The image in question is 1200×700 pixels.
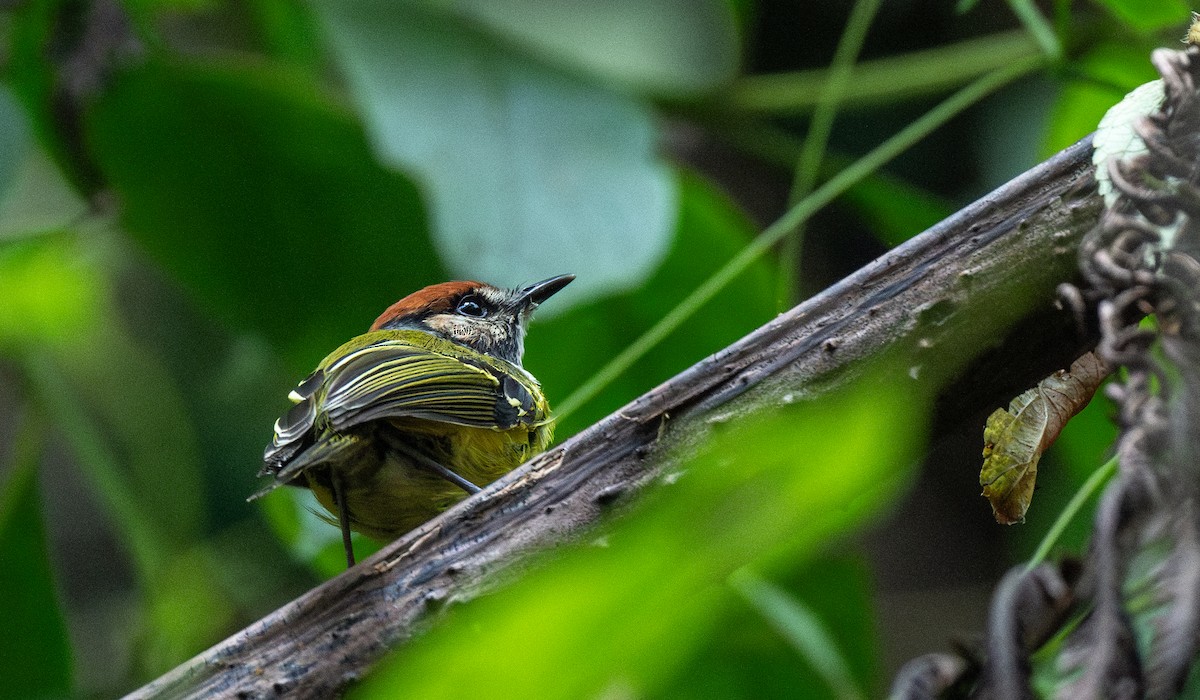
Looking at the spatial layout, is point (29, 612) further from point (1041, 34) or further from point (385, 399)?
point (1041, 34)

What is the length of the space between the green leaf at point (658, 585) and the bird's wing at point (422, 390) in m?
1.08

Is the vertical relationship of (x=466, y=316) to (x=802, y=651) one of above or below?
above

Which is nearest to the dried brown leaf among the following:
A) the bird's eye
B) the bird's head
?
the bird's head

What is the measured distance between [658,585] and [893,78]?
8.34ft

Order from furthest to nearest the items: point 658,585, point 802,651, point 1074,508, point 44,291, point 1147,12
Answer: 1. point 44,291
2. point 802,651
3. point 1147,12
4. point 1074,508
5. point 658,585

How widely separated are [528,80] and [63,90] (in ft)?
4.11

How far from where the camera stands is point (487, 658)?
0.66m

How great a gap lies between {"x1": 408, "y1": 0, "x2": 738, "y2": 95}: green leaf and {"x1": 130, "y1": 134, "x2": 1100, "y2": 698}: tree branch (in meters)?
1.55

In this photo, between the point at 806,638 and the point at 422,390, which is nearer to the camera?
the point at 422,390

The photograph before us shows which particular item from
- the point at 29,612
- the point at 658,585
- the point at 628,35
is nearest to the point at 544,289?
the point at 628,35

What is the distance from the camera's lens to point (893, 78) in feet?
9.71

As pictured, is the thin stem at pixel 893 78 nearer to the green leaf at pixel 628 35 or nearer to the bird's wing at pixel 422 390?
the green leaf at pixel 628 35

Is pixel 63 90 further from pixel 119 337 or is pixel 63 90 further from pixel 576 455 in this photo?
pixel 576 455

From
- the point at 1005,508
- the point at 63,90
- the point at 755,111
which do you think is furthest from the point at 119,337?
the point at 1005,508
